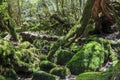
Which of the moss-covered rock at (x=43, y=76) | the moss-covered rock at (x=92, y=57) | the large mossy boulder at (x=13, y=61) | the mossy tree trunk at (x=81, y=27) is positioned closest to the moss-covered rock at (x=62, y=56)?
the mossy tree trunk at (x=81, y=27)

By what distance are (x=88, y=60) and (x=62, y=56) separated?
1442mm

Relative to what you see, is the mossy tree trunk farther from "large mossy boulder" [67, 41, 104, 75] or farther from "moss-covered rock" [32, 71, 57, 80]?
"moss-covered rock" [32, 71, 57, 80]

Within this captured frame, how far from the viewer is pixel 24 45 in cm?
984

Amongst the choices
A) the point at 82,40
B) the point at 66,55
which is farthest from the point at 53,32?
the point at 66,55

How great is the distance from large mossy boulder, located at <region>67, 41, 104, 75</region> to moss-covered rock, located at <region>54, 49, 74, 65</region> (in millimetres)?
858

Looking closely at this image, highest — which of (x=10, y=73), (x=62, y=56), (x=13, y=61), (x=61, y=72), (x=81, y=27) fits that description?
(x=81, y=27)

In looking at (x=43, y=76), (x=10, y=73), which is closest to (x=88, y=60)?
(x=43, y=76)

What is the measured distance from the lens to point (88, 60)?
8.32 m

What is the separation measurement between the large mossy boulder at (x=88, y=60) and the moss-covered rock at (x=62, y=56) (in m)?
0.86

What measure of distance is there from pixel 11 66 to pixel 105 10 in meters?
4.51

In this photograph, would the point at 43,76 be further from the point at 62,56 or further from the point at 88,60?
the point at 62,56

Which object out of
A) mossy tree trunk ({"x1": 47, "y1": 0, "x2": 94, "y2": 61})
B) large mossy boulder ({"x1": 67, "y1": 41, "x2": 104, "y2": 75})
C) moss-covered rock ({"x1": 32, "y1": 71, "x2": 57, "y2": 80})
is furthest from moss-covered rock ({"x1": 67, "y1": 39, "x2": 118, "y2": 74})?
moss-covered rock ({"x1": 32, "y1": 71, "x2": 57, "y2": 80})

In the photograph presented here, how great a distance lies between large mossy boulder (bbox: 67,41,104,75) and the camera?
8016 mm

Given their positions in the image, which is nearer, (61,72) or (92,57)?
(61,72)
